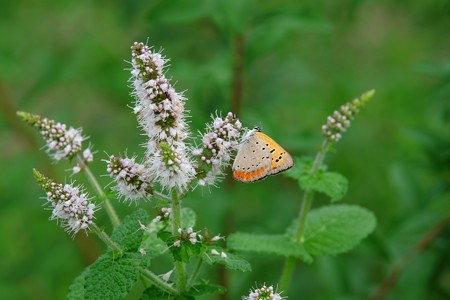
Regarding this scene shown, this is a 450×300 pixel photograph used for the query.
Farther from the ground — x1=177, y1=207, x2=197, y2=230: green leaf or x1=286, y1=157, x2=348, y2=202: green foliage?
x1=286, y1=157, x2=348, y2=202: green foliage

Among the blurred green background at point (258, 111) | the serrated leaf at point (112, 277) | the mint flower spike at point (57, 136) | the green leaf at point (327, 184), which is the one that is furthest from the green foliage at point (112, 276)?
the blurred green background at point (258, 111)

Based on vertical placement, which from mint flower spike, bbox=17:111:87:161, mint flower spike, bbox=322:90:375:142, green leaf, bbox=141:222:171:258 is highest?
mint flower spike, bbox=322:90:375:142

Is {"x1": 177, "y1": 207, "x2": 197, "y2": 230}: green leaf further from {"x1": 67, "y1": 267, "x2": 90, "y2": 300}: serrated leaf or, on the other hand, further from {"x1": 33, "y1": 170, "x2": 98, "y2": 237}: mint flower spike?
{"x1": 33, "y1": 170, "x2": 98, "y2": 237}: mint flower spike

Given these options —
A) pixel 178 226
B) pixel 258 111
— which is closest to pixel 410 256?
pixel 258 111

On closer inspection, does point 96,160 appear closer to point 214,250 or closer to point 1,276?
point 1,276

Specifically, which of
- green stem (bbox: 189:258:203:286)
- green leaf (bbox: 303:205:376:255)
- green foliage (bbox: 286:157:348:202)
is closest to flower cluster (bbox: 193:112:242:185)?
green stem (bbox: 189:258:203:286)

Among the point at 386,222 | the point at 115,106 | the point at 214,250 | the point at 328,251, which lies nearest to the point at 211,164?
the point at 214,250
